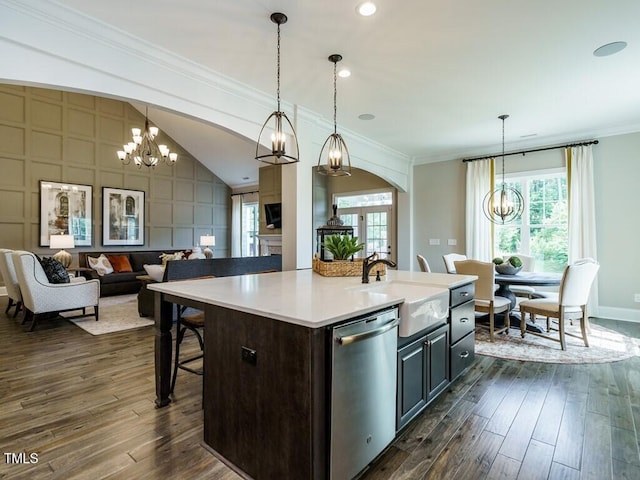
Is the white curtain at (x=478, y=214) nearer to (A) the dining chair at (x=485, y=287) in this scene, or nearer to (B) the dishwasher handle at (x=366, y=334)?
(A) the dining chair at (x=485, y=287)

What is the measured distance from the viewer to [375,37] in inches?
108

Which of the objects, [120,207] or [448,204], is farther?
[120,207]

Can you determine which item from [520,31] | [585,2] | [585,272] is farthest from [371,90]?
[585,272]

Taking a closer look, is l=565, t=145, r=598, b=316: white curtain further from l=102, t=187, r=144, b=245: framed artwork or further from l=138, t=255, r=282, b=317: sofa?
l=102, t=187, r=144, b=245: framed artwork

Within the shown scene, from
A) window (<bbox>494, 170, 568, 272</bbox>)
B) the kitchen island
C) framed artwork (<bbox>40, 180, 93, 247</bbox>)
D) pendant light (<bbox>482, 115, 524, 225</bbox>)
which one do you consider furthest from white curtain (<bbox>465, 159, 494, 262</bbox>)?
framed artwork (<bbox>40, 180, 93, 247</bbox>)

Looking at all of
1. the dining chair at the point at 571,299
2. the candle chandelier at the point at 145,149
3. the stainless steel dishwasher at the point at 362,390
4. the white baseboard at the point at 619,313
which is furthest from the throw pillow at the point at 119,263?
the white baseboard at the point at 619,313

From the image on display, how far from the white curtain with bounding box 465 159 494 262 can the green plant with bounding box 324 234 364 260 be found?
414 centimetres

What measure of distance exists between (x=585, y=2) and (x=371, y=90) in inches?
77.2

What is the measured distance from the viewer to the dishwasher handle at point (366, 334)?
1452 mm

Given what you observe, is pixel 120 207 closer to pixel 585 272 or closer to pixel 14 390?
pixel 14 390

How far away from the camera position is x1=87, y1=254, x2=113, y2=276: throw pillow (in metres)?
6.76

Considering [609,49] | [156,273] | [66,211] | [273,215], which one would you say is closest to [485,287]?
[609,49]

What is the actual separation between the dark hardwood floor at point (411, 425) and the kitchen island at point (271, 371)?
10.7 inches

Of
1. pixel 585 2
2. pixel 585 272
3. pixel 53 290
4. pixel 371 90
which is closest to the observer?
pixel 585 2
